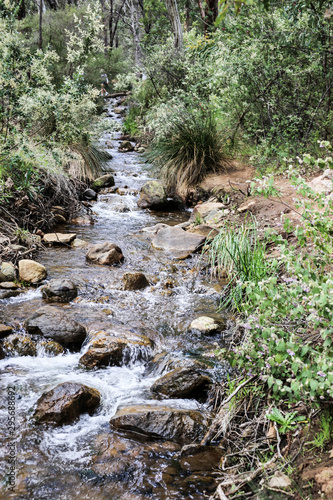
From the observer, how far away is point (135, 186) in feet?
35.6

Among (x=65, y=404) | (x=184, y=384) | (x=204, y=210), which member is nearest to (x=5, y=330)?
(x=65, y=404)

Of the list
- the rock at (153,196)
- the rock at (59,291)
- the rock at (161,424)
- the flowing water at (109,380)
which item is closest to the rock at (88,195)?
the rock at (153,196)

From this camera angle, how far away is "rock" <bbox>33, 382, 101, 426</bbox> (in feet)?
10.2

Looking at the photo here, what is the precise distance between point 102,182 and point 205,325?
6.86m

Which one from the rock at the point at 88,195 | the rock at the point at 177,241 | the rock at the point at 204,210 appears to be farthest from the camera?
the rock at the point at 88,195

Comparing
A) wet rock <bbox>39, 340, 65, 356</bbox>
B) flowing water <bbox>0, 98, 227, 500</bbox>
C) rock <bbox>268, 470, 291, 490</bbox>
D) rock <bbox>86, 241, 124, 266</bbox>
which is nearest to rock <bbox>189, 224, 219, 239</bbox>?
flowing water <bbox>0, 98, 227, 500</bbox>

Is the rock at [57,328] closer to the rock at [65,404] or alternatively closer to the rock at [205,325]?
the rock at [65,404]

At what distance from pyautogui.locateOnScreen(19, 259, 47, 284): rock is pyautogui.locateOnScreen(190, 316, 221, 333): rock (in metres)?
2.32

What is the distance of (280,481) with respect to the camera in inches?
81.7

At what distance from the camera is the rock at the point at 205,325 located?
4.41 meters

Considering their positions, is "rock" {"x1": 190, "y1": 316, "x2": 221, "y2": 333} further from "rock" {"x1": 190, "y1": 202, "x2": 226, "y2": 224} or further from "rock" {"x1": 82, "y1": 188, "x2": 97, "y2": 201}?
"rock" {"x1": 82, "y1": 188, "x2": 97, "y2": 201}

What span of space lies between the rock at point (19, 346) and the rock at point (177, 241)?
3076 mm

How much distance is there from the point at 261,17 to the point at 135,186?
16.4 ft

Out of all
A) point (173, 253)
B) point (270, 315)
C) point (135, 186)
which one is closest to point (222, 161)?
point (135, 186)
